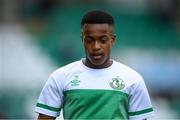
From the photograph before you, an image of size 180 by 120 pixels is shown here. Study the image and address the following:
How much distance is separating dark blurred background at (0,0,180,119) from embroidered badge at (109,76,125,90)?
16.6 feet

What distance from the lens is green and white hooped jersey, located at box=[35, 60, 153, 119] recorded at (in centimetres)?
352

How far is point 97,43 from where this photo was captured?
11.6 ft

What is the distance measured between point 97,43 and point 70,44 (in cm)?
571

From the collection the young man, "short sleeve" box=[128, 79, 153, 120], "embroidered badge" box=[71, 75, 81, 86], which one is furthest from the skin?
"short sleeve" box=[128, 79, 153, 120]

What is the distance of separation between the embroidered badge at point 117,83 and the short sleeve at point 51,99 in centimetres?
27

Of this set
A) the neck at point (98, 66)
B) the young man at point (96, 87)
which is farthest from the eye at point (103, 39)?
the neck at point (98, 66)

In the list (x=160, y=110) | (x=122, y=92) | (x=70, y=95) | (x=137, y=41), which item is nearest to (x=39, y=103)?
(x=70, y=95)

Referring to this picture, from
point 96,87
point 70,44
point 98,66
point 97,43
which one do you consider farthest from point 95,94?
point 70,44

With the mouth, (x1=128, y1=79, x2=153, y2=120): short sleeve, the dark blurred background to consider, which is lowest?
the dark blurred background

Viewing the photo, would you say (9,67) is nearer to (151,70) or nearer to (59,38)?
(59,38)

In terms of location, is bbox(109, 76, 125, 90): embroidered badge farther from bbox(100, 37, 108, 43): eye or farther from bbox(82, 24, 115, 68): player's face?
bbox(100, 37, 108, 43): eye

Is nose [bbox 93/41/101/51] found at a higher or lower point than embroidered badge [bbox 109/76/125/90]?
higher

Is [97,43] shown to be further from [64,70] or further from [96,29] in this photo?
[64,70]

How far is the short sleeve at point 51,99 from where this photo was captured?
3600mm
